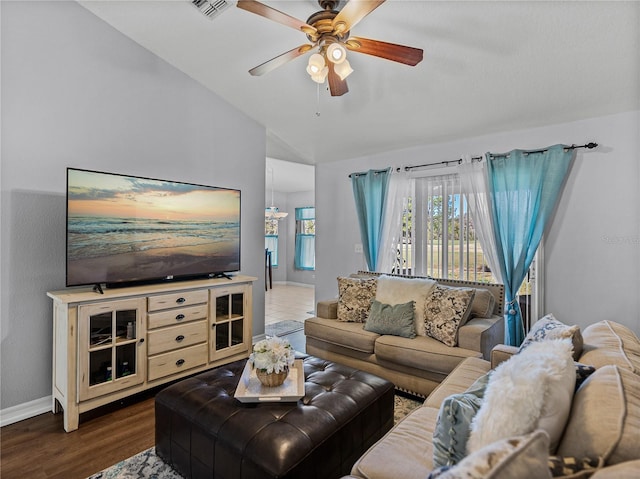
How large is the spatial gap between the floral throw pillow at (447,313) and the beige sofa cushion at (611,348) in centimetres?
90

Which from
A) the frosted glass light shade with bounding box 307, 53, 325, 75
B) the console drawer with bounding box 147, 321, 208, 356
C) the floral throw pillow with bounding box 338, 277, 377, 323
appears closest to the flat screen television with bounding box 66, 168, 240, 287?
the console drawer with bounding box 147, 321, 208, 356

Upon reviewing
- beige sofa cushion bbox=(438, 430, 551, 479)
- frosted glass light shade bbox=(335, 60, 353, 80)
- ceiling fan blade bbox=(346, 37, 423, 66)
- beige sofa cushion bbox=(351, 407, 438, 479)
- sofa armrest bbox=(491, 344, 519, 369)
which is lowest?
beige sofa cushion bbox=(351, 407, 438, 479)

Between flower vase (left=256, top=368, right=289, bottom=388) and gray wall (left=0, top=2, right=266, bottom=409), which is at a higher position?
gray wall (left=0, top=2, right=266, bottom=409)

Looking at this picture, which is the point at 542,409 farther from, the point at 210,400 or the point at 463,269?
the point at 463,269

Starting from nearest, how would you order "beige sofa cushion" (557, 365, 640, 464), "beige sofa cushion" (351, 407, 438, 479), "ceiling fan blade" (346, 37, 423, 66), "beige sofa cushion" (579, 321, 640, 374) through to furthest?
1. "beige sofa cushion" (557, 365, 640, 464)
2. "beige sofa cushion" (351, 407, 438, 479)
3. "beige sofa cushion" (579, 321, 640, 374)
4. "ceiling fan blade" (346, 37, 423, 66)

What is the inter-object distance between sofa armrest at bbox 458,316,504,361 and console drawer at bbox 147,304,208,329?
2.21 meters

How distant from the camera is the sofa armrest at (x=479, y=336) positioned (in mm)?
2453

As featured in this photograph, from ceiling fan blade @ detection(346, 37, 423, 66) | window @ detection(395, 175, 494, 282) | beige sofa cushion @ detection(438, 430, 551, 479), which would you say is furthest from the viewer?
window @ detection(395, 175, 494, 282)

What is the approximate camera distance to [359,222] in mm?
4473

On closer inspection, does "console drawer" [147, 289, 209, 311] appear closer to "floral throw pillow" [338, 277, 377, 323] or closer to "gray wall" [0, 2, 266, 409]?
"gray wall" [0, 2, 266, 409]

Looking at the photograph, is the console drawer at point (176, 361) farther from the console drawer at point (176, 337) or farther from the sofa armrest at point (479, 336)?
the sofa armrest at point (479, 336)

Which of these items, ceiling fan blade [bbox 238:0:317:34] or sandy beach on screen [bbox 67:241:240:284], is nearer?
ceiling fan blade [bbox 238:0:317:34]

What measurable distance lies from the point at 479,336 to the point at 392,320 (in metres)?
0.68

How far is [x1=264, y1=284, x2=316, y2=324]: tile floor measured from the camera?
5445 millimetres
